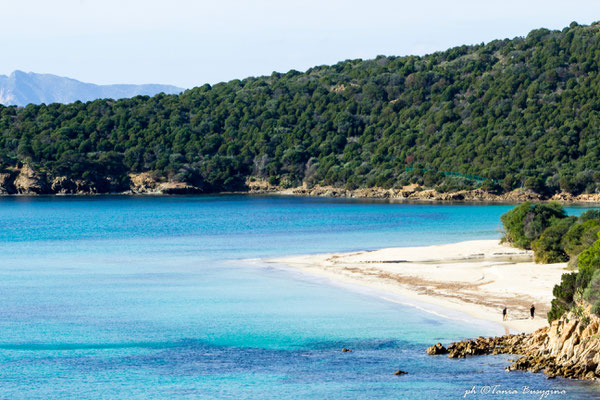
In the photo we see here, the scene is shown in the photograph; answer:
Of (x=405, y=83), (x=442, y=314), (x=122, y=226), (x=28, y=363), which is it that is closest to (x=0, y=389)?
(x=28, y=363)

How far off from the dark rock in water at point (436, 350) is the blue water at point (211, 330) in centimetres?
43

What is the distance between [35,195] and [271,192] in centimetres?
3738

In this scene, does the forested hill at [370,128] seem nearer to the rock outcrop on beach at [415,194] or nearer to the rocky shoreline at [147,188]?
the rocky shoreline at [147,188]

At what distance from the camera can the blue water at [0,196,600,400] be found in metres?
22.9

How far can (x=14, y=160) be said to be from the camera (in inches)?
5148

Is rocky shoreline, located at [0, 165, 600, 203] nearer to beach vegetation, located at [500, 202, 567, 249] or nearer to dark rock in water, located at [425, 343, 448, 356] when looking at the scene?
beach vegetation, located at [500, 202, 567, 249]

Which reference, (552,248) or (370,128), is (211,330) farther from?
(370,128)

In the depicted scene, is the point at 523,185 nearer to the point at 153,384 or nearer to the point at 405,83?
the point at 405,83

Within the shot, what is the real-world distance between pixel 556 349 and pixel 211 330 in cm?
1227

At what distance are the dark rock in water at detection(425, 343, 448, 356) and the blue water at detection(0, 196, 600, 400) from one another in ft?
1.40

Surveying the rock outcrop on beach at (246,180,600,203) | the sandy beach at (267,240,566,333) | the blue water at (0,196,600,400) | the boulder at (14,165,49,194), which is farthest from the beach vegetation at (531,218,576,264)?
the boulder at (14,165,49,194)

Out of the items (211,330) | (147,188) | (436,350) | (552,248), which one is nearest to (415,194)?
(147,188)

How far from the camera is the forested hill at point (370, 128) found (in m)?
117

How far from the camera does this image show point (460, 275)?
40.8m
